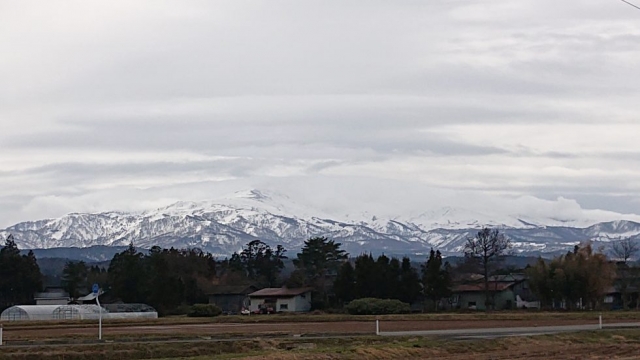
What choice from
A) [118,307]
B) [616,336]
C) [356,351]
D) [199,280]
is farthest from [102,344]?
[199,280]

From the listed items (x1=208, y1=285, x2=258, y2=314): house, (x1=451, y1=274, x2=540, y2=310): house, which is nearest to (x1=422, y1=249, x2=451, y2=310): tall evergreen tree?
(x1=451, y1=274, x2=540, y2=310): house

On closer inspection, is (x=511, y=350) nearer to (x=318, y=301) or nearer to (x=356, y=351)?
(x=356, y=351)

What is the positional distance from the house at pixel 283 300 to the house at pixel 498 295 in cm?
1664

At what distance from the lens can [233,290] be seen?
401 ft

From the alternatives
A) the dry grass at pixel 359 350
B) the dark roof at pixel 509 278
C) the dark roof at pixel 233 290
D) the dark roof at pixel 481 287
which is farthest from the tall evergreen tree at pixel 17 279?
the dry grass at pixel 359 350

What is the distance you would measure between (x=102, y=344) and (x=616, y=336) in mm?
23991

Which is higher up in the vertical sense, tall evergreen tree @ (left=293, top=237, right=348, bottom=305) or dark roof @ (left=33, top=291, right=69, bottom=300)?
tall evergreen tree @ (left=293, top=237, right=348, bottom=305)

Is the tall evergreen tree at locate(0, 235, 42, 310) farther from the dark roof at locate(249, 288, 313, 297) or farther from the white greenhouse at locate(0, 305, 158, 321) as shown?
the dark roof at locate(249, 288, 313, 297)

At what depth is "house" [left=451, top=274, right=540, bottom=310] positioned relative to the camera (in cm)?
11219

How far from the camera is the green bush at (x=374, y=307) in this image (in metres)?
92.8

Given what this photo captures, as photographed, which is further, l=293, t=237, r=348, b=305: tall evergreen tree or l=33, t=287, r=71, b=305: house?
l=293, t=237, r=348, b=305: tall evergreen tree

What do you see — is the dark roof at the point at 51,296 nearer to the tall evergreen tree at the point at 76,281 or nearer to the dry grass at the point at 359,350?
the tall evergreen tree at the point at 76,281

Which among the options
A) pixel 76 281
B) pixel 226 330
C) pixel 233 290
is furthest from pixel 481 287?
pixel 226 330

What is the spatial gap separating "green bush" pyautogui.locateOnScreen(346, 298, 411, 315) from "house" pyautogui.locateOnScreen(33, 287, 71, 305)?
36.3 metres
